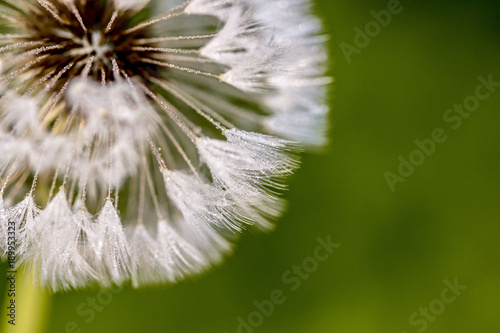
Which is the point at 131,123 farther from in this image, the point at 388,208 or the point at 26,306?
the point at 388,208

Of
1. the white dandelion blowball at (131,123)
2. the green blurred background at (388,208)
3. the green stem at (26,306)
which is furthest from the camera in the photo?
the green blurred background at (388,208)

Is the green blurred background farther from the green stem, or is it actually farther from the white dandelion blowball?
the white dandelion blowball

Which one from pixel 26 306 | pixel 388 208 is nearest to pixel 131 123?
pixel 26 306

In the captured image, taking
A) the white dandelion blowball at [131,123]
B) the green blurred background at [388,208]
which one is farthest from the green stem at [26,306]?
the green blurred background at [388,208]

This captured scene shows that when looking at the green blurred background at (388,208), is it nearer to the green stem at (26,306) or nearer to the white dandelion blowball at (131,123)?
the green stem at (26,306)

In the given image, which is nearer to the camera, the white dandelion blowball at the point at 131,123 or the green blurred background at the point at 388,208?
the white dandelion blowball at the point at 131,123

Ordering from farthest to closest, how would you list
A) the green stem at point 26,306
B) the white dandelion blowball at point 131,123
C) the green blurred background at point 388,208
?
the green blurred background at point 388,208 < the green stem at point 26,306 < the white dandelion blowball at point 131,123
